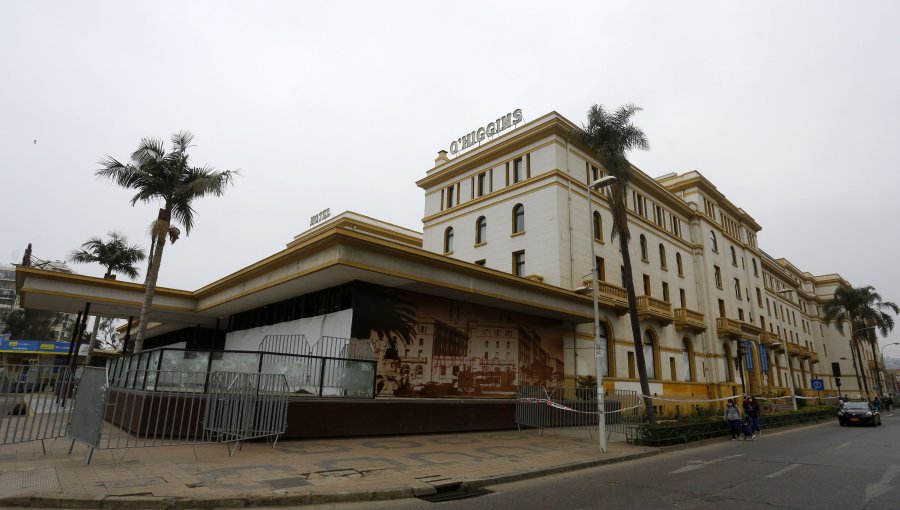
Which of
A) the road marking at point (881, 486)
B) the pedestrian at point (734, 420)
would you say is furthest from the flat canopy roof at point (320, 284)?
the road marking at point (881, 486)

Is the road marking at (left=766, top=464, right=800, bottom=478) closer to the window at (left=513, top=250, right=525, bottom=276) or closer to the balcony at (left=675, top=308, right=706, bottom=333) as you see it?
the window at (left=513, top=250, right=525, bottom=276)

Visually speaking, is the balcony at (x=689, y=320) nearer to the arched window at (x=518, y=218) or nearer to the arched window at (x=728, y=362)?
the arched window at (x=728, y=362)

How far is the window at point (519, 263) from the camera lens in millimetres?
28547

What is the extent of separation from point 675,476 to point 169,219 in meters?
21.9

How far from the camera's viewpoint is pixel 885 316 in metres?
66.6

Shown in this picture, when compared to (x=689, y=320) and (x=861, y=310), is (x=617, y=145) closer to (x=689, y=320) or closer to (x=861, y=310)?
(x=689, y=320)

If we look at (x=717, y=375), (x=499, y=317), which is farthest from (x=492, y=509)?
(x=717, y=375)

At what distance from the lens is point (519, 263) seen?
28.8 metres

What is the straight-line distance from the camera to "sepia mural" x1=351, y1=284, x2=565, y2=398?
18.0 m

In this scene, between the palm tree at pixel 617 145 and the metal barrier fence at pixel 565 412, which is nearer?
the metal barrier fence at pixel 565 412

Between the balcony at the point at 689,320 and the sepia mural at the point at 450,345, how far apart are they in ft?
44.2

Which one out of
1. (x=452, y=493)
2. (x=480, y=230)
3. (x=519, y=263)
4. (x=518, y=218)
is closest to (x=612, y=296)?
(x=519, y=263)

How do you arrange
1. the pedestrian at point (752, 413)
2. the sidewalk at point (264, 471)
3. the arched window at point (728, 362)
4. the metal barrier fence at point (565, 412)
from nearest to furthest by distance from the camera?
the sidewalk at point (264, 471)
the metal barrier fence at point (565, 412)
the pedestrian at point (752, 413)
the arched window at point (728, 362)

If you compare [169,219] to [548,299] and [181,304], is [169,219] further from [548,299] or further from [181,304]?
[548,299]
